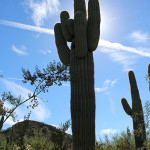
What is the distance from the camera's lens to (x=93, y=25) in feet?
23.5

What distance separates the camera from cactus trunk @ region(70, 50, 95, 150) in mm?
6156

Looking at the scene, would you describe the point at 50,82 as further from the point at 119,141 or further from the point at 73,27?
the point at 119,141

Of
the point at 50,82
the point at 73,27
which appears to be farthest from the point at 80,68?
the point at 73,27

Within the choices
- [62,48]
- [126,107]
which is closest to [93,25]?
[62,48]

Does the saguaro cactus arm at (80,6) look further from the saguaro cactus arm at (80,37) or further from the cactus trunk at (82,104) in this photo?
the cactus trunk at (82,104)

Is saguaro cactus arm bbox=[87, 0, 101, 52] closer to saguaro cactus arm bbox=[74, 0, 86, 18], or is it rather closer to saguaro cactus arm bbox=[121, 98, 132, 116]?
saguaro cactus arm bbox=[74, 0, 86, 18]

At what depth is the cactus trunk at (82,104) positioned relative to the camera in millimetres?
6156

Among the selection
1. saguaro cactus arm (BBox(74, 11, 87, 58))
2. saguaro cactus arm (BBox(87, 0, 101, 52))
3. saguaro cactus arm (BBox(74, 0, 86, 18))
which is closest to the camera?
saguaro cactus arm (BBox(74, 11, 87, 58))

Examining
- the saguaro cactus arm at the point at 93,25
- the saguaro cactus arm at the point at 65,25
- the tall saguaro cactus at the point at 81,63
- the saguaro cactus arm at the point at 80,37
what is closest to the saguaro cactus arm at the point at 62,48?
the tall saguaro cactus at the point at 81,63

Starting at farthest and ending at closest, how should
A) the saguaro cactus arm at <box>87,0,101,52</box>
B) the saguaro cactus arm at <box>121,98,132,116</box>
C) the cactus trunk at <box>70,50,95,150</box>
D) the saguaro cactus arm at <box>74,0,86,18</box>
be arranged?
the saguaro cactus arm at <box>121,98,132,116</box>, the saguaro cactus arm at <box>74,0,86,18</box>, the saguaro cactus arm at <box>87,0,101,52</box>, the cactus trunk at <box>70,50,95,150</box>

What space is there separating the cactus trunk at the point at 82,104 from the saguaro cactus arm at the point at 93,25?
2.35 feet

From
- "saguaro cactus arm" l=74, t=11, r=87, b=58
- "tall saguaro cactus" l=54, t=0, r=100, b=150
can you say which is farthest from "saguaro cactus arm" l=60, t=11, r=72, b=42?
"saguaro cactus arm" l=74, t=11, r=87, b=58

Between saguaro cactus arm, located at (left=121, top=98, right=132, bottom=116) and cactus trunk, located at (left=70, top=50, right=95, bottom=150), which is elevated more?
saguaro cactus arm, located at (left=121, top=98, right=132, bottom=116)

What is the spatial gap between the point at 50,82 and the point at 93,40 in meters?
2.07
